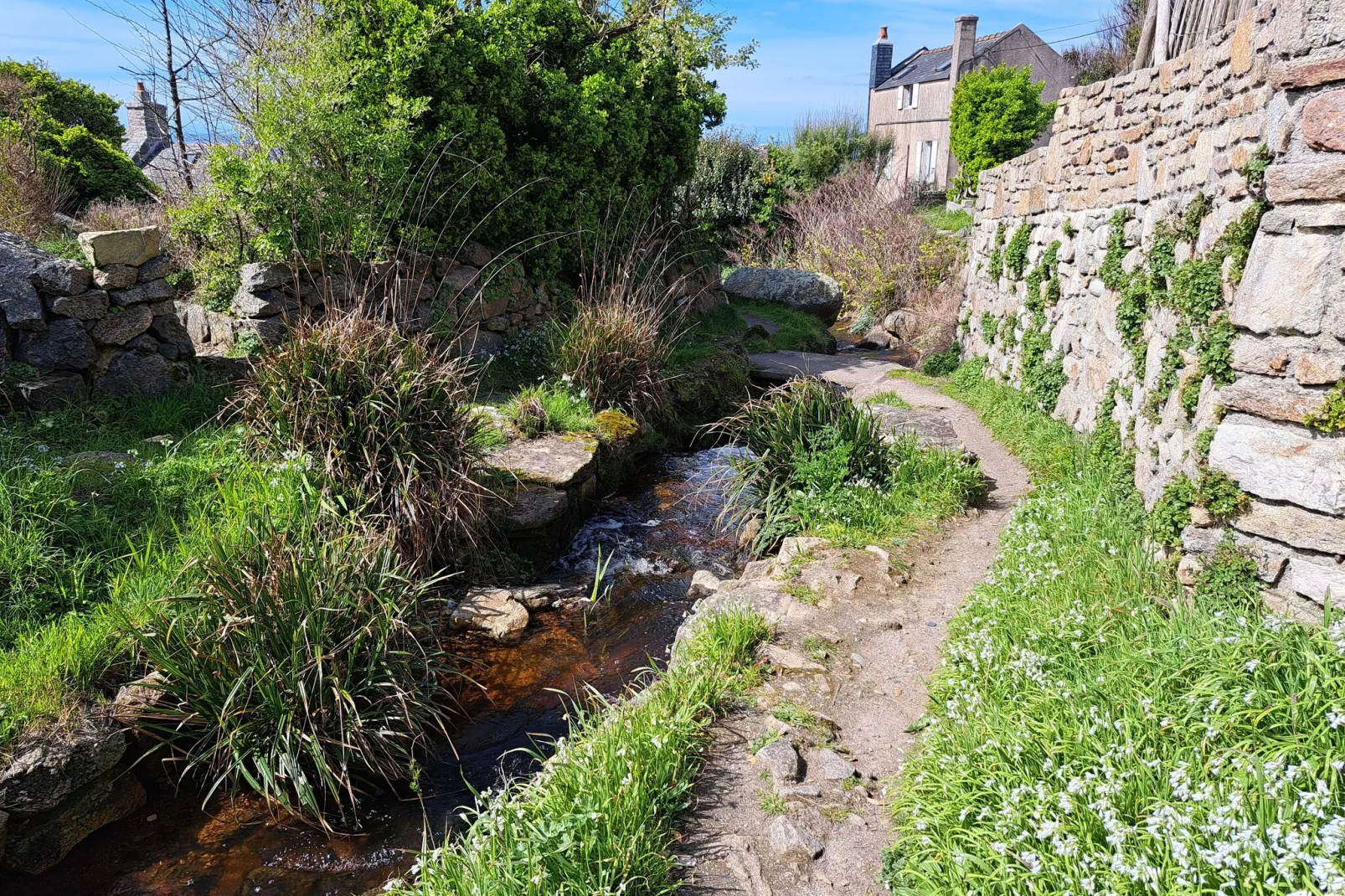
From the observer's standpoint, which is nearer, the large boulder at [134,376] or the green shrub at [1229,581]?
the green shrub at [1229,581]

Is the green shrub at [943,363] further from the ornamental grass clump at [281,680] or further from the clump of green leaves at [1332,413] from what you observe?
the ornamental grass clump at [281,680]

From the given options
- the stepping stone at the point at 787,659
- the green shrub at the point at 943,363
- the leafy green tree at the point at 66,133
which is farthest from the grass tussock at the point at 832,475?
the leafy green tree at the point at 66,133

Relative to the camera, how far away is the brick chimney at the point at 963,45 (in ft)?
91.4

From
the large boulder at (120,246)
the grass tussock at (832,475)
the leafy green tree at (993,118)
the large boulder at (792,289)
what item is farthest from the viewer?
the leafy green tree at (993,118)

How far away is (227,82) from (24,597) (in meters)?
7.39

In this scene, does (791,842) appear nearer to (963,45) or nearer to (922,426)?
(922,426)

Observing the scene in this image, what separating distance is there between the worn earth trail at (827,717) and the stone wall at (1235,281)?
1283mm

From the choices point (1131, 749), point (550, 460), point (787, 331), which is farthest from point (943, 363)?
point (1131, 749)

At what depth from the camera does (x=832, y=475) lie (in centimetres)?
620

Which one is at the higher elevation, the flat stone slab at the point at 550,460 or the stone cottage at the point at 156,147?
the stone cottage at the point at 156,147

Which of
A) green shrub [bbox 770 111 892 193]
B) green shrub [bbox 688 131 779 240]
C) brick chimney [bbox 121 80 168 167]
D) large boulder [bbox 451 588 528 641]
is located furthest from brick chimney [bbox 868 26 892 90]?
large boulder [bbox 451 588 528 641]

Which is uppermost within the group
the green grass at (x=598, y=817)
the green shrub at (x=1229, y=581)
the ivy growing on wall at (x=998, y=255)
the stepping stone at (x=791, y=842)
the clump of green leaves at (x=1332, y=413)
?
the ivy growing on wall at (x=998, y=255)

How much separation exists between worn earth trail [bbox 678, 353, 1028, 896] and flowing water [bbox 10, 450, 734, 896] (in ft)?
2.81

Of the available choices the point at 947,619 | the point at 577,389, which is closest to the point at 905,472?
the point at 947,619
